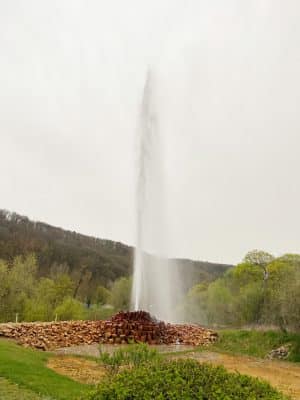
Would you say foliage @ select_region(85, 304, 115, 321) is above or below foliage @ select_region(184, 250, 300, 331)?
below

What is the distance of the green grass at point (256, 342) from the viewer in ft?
59.1

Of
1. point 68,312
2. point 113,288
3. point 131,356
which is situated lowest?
point 68,312

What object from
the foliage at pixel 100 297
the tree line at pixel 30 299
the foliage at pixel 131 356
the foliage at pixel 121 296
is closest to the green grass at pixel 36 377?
the foliage at pixel 131 356

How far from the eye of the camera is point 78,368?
37.0 feet

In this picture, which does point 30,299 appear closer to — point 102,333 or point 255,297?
point 102,333

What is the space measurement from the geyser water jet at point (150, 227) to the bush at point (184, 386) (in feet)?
56.4

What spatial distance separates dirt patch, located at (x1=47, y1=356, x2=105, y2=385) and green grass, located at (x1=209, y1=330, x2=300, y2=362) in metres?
7.24

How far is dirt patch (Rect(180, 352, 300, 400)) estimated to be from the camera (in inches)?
431

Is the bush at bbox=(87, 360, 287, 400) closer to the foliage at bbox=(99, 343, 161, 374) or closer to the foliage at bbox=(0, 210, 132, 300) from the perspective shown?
the foliage at bbox=(99, 343, 161, 374)

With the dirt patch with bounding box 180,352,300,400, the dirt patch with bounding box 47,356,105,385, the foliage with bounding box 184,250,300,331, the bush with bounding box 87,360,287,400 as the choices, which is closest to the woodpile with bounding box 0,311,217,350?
the dirt patch with bounding box 180,352,300,400

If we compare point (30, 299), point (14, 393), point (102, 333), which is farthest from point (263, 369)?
point (30, 299)

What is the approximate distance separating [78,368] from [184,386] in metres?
8.71

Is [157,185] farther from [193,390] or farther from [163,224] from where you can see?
[193,390]

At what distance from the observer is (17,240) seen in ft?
251
